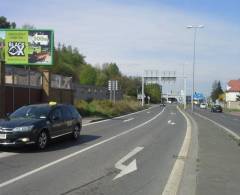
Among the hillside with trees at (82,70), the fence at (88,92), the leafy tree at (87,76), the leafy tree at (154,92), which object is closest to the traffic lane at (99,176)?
the fence at (88,92)

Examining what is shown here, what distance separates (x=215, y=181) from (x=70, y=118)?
9267mm

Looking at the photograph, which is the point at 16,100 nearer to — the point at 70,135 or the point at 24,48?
the point at 24,48

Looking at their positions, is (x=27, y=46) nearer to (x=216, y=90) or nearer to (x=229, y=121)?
(x=229, y=121)

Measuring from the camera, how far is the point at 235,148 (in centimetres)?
1647

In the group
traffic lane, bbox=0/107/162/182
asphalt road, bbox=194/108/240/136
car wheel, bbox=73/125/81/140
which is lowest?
asphalt road, bbox=194/108/240/136

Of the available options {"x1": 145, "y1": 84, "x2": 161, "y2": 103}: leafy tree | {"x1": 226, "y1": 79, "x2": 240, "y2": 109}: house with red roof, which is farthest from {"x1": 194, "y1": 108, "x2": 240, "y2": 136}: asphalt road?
{"x1": 145, "y1": 84, "x2": 161, "y2": 103}: leafy tree

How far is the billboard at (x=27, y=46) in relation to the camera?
123 ft

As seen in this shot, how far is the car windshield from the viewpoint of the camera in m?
15.9

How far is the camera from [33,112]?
53.2 feet

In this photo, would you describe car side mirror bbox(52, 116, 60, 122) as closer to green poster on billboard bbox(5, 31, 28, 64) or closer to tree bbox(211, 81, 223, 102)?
green poster on billboard bbox(5, 31, 28, 64)

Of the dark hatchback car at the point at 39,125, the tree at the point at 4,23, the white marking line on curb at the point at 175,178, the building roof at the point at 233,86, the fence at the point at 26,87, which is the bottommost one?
the white marking line on curb at the point at 175,178

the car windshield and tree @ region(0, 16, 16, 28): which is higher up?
tree @ region(0, 16, 16, 28)

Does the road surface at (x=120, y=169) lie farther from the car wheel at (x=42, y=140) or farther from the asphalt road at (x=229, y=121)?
the asphalt road at (x=229, y=121)

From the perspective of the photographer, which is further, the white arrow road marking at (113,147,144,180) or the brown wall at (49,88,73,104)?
the brown wall at (49,88,73,104)
